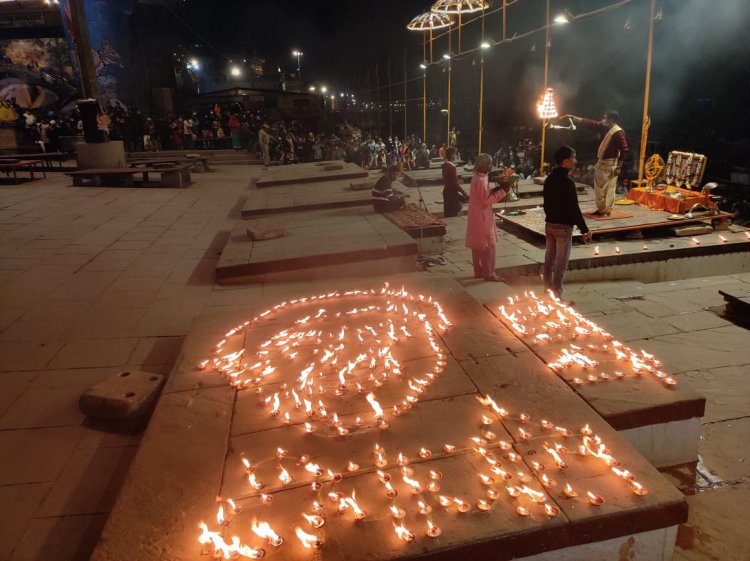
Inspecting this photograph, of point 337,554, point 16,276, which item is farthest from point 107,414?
point 16,276

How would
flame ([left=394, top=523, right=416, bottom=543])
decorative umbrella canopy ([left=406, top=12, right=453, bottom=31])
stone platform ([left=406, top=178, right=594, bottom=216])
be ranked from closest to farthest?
1. flame ([left=394, top=523, right=416, bottom=543])
2. stone platform ([left=406, top=178, right=594, bottom=216])
3. decorative umbrella canopy ([left=406, top=12, right=453, bottom=31])

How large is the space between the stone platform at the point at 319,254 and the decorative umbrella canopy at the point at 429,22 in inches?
443

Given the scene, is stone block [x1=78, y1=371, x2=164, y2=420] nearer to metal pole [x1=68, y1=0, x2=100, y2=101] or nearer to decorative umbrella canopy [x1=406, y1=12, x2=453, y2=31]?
metal pole [x1=68, y1=0, x2=100, y2=101]

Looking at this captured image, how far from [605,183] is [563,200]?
4.30 meters

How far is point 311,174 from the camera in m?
14.2

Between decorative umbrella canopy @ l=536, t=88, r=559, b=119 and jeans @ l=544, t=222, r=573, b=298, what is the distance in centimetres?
720

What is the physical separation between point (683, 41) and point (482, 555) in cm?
3257

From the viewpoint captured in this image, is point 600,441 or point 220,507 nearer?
A: point 220,507

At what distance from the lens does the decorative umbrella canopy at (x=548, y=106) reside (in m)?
12.2

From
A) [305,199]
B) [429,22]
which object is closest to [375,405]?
[305,199]

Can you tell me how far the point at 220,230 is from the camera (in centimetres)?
948

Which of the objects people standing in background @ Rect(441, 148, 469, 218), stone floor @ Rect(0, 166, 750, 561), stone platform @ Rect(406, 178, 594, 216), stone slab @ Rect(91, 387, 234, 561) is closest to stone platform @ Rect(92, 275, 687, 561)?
stone slab @ Rect(91, 387, 234, 561)

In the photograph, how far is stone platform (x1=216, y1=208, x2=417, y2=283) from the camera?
640cm

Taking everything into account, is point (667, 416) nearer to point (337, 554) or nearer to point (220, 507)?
point (337, 554)
